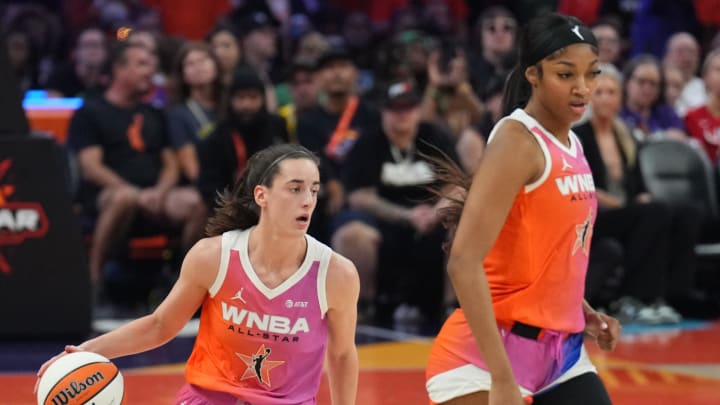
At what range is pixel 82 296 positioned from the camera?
901cm

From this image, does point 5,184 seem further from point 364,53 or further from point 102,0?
point 364,53

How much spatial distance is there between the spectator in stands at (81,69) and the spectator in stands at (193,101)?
61.8 inches

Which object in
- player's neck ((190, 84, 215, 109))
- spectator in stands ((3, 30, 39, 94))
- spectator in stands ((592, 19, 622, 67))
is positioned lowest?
player's neck ((190, 84, 215, 109))

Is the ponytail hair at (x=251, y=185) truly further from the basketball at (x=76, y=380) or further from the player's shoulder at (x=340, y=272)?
the basketball at (x=76, y=380)

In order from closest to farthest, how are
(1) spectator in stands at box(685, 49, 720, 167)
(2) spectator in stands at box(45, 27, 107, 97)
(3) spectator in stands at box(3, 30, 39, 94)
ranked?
(1) spectator in stands at box(685, 49, 720, 167) → (2) spectator in stands at box(45, 27, 107, 97) → (3) spectator in stands at box(3, 30, 39, 94)

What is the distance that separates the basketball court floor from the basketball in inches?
93.6

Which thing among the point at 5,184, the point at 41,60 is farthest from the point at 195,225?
the point at 41,60

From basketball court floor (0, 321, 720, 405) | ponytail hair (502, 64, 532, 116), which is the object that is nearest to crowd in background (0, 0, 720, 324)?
basketball court floor (0, 321, 720, 405)

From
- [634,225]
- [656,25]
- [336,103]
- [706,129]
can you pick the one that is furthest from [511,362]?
[656,25]

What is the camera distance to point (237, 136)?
10.1m

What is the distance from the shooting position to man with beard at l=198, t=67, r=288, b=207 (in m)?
10.0

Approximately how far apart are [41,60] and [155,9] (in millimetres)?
1317

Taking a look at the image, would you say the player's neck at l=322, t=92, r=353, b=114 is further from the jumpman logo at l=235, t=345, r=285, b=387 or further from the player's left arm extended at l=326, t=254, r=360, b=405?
the jumpman logo at l=235, t=345, r=285, b=387

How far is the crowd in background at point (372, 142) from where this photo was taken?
32.8ft
